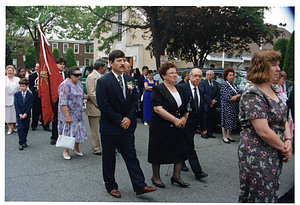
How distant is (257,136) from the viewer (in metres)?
2.69

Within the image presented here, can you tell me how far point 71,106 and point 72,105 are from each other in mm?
→ 30

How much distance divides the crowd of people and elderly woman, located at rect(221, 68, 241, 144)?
0.03 m

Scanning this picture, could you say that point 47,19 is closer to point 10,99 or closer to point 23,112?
point 10,99

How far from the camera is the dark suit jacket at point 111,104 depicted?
3975 mm

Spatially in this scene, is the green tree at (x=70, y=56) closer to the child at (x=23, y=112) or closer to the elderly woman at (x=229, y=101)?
the child at (x=23, y=112)

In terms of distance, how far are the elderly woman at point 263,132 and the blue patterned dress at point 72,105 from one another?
3.96m

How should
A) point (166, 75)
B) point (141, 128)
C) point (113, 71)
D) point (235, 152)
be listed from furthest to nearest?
point (141, 128), point (235, 152), point (166, 75), point (113, 71)

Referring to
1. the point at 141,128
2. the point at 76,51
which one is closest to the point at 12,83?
the point at 141,128

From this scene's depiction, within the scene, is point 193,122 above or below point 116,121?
below

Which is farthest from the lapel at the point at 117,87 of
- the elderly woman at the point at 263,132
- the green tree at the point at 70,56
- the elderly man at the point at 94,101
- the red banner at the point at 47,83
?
the green tree at the point at 70,56

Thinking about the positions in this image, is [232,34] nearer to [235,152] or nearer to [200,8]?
[200,8]

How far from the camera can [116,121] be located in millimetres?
3967

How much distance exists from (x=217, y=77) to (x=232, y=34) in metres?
10.4

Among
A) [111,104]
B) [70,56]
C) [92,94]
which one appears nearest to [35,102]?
[92,94]
